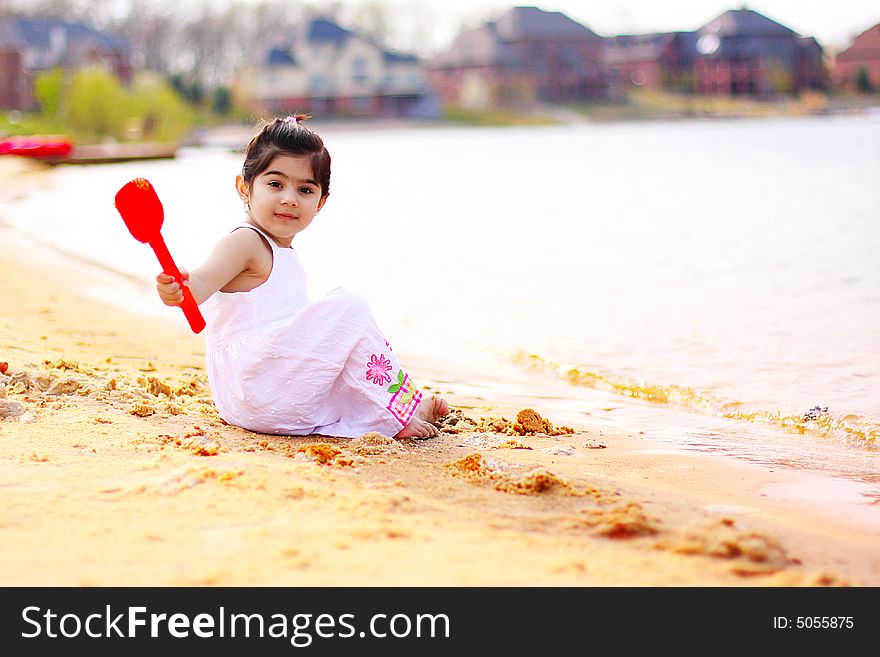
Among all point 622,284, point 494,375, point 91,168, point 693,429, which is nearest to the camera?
point 693,429

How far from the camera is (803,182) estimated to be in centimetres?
1755

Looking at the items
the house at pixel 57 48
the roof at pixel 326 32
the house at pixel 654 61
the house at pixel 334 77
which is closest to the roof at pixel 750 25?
the house at pixel 654 61

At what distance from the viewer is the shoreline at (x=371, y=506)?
193 cm

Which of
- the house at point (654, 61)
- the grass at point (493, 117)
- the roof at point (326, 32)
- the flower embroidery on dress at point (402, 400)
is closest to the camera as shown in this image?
the flower embroidery on dress at point (402, 400)

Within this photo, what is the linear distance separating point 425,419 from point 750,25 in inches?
2414

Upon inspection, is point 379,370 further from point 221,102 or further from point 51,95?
point 221,102

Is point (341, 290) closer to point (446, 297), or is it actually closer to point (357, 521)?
point (357, 521)

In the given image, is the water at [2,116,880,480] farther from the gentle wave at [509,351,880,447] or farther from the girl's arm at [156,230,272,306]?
the girl's arm at [156,230,272,306]

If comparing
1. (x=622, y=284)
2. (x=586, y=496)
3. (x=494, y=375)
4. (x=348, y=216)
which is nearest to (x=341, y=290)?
(x=586, y=496)

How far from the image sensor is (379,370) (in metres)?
3.04

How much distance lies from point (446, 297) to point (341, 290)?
459cm

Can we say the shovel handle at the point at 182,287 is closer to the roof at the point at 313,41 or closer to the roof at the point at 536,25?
the roof at the point at 313,41

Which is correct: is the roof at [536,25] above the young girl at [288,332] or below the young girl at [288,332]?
above

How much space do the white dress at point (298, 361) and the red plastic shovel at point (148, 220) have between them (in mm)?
245
